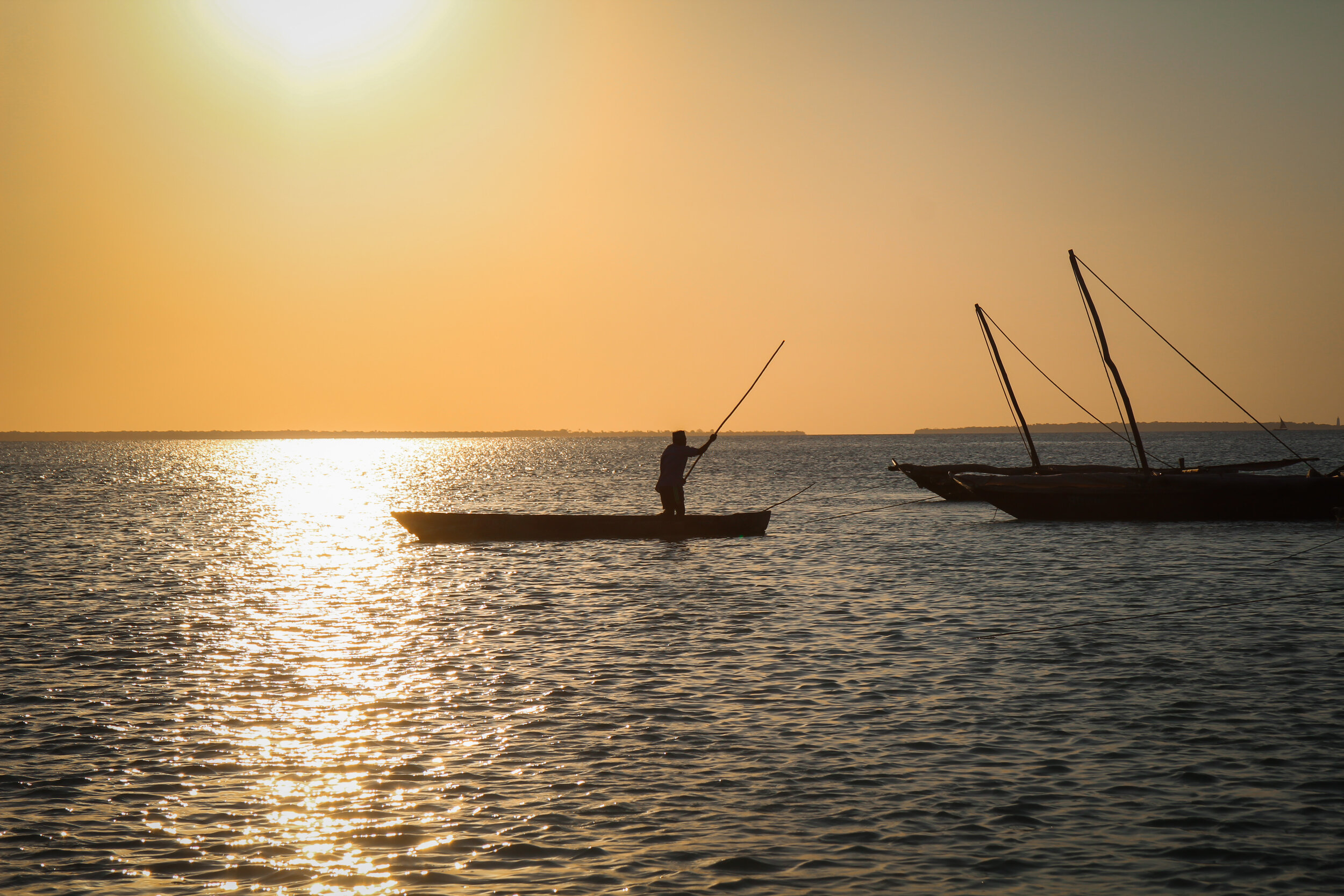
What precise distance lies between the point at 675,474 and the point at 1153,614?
1462cm

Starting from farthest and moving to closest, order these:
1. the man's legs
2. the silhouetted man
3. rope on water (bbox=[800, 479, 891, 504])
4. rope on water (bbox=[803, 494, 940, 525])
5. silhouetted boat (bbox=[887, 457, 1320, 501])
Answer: rope on water (bbox=[800, 479, 891, 504])
rope on water (bbox=[803, 494, 940, 525])
silhouetted boat (bbox=[887, 457, 1320, 501])
the man's legs
the silhouetted man

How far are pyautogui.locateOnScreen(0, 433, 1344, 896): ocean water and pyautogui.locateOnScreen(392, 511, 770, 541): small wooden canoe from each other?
164 inches

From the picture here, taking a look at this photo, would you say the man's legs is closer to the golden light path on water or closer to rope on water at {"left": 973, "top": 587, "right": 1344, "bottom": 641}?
the golden light path on water

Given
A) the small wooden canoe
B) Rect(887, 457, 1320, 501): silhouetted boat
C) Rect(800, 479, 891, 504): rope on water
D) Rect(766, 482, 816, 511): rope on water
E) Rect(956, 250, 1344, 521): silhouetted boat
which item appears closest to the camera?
the small wooden canoe

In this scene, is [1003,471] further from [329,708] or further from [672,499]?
[329,708]

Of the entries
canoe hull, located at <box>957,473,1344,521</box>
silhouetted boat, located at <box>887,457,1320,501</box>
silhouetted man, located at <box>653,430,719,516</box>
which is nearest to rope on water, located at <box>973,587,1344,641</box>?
silhouetted man, located at <box>653,430,719,516</box>

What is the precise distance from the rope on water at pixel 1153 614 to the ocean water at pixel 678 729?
0.31 m

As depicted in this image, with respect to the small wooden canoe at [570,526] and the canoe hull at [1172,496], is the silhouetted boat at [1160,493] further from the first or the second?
the small wooden canoe at [570,526]

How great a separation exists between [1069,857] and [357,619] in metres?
15.1

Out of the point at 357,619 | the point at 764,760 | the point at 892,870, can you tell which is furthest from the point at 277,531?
the point at 892,870

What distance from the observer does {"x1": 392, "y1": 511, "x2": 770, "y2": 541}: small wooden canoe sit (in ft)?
108

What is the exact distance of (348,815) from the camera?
9062 millimetres

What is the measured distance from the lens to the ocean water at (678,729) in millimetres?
8086

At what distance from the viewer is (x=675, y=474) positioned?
31.4 metres
